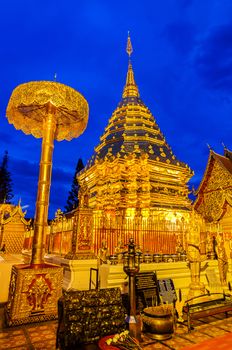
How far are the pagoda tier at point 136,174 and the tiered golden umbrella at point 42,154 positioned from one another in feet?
27.3

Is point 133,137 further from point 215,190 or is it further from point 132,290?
point 132,290

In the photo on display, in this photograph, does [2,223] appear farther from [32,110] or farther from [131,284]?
[131,284]

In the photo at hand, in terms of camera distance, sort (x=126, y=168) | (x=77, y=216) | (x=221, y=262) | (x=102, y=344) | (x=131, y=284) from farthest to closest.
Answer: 1. (x=126, y=168)
2. (x=221, y=262)
3. (x=77, y=216)
4. (x=131, y=284)
5. (x=102, y=344)

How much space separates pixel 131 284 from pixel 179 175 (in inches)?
646

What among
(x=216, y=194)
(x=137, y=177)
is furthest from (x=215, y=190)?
(x=137, y=177)

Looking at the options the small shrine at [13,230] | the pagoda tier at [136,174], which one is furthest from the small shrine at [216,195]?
the small shrine at [13,230]

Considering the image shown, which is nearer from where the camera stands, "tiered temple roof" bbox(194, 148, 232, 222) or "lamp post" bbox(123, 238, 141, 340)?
"lamp post" bbox(123, 238, 141, 340)

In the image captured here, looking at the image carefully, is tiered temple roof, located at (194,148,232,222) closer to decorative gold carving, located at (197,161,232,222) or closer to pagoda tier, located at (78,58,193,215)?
decorative gold carving, located at (197,161,232,222)

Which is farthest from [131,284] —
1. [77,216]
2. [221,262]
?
[221,262]

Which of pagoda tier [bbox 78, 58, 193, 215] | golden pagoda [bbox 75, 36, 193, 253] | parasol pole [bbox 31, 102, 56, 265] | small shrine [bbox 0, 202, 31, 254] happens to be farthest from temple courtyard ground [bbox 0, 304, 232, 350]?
small shrine [bbox 0, 202, 31, 254]

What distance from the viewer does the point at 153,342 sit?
403 cm

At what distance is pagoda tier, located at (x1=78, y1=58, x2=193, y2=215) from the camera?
16.5m

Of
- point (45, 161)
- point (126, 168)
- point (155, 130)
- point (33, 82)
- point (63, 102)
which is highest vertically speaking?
point (155, 130)

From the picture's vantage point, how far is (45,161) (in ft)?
19.6
